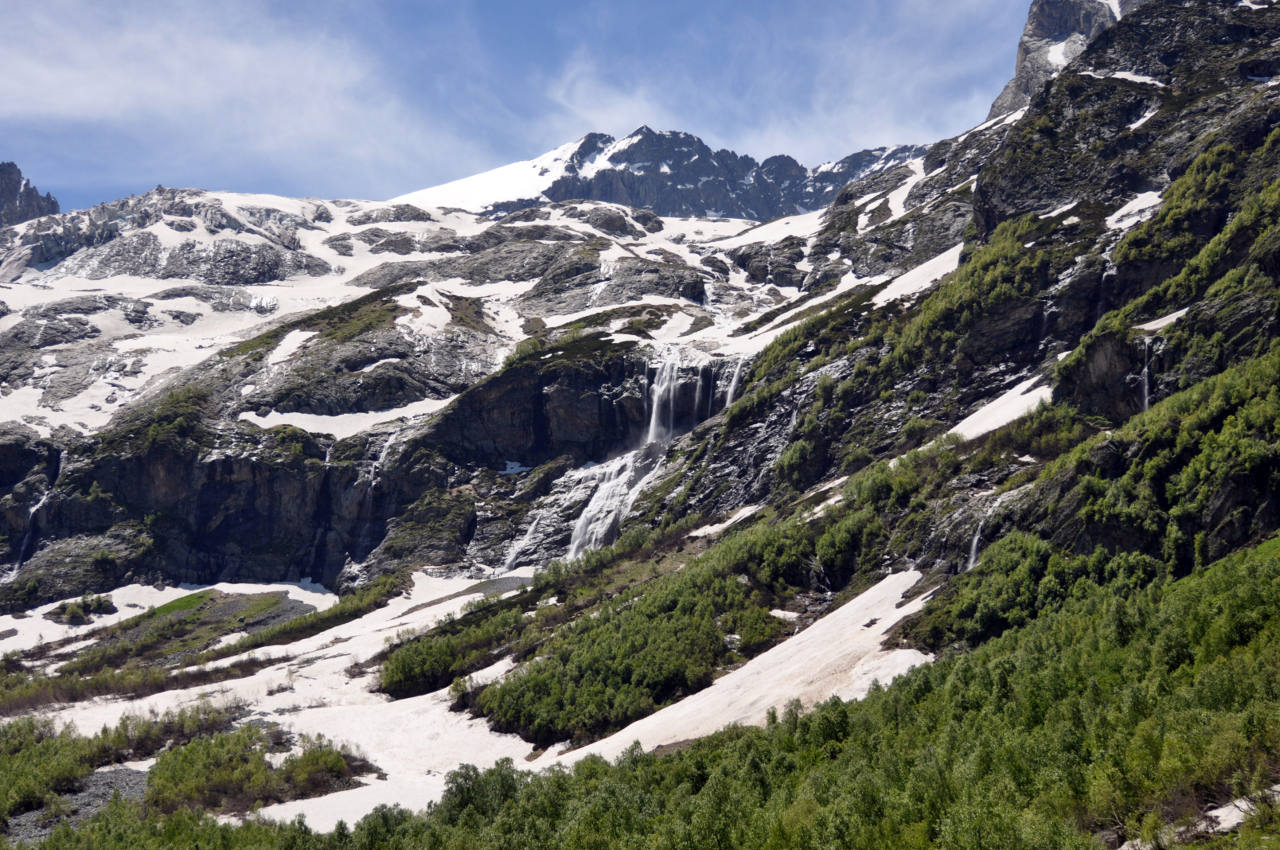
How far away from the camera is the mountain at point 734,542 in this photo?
29.1 m

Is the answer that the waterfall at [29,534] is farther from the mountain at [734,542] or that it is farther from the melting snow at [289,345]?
the melting snow at [289,345]

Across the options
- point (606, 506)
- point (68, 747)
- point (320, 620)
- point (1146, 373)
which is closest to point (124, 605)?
point (320, 620)

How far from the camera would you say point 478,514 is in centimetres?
11581

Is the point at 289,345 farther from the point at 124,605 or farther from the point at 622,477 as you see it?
the point at 622,477

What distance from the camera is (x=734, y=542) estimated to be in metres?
70.3

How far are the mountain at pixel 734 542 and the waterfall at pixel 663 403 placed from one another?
660 millimetres

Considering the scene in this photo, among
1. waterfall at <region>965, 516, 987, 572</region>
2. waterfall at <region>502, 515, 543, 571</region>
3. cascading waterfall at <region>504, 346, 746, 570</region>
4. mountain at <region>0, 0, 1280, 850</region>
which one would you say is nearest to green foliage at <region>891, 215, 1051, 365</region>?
mountain at <region>0, 0, 1280, 850</region>

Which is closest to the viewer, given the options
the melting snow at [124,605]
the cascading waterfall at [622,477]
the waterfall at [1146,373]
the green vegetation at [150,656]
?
the waterfall at [1146,373]

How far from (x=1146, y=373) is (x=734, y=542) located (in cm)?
3364

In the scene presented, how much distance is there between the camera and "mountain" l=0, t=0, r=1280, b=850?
29.1m

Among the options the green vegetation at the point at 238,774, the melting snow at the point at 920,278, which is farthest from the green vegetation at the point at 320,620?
the melting snow at the point at 920,278

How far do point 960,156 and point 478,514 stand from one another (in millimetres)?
137288

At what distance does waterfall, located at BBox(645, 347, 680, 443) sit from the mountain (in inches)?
26.0

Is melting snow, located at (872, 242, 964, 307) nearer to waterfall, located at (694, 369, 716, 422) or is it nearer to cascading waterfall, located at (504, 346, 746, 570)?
cascading waterfall, located at (504, 346, 746, 570)
